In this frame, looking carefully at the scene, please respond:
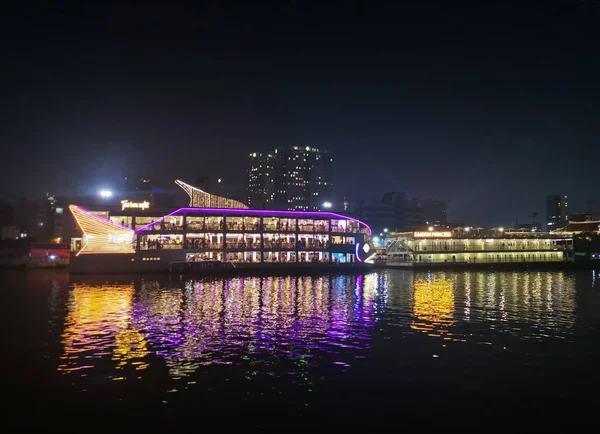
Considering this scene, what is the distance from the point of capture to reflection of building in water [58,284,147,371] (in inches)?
807

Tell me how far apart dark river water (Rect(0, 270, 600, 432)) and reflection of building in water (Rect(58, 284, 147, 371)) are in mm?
140

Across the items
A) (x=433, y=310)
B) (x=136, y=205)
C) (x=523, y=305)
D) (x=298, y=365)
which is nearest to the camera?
(x=298, y=365)

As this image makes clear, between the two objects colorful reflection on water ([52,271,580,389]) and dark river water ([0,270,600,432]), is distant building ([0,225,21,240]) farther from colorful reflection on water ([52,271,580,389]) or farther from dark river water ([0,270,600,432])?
dark river water ([0,270,600,432])

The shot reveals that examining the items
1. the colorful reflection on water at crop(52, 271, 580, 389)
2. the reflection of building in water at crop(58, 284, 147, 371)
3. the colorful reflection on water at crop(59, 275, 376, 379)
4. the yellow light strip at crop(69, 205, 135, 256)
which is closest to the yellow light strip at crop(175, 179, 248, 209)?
the yellow light strip at crop(69, 205, 135, 256)

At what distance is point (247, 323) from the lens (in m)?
28.9

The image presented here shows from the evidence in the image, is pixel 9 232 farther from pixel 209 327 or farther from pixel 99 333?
pixel 209 327

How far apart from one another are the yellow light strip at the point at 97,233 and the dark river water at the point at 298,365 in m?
31.7

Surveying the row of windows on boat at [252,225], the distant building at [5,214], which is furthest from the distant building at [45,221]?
the row of windows on boat at [252,225]

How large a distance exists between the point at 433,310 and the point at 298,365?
18.9m

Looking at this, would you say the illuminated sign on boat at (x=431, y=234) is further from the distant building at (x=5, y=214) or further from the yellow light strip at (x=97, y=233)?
the distant building at (x=5, y=214)

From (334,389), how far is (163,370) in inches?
287

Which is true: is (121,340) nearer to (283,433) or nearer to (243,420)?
(243,420)

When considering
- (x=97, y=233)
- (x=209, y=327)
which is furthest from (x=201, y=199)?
(x=209, y=327)

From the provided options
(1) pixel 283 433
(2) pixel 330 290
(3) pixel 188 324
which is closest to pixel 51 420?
(1) pixel 283 433
